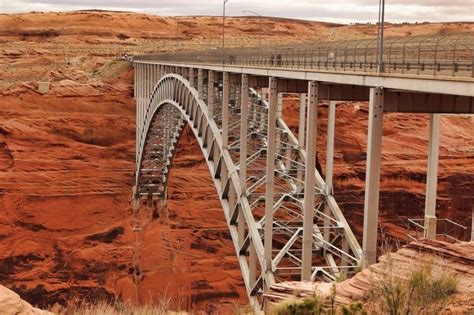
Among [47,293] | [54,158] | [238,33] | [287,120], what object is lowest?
[47,293]

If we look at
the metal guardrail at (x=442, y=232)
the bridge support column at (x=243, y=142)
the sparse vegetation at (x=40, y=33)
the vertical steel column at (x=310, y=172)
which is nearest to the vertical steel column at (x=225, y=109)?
the bridge support column at (x=243, y=142)

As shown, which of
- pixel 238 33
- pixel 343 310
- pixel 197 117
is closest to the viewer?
pixel 343 310

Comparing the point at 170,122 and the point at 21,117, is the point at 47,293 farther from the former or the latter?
the point at 21,117

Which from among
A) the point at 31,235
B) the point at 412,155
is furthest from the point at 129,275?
the point at 412,155

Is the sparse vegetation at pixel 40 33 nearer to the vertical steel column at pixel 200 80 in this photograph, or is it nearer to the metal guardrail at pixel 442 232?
the metal guardrail at pixel 442 232

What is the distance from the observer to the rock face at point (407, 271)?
8652 millimetres

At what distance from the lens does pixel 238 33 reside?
357 ft

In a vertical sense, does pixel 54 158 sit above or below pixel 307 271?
below

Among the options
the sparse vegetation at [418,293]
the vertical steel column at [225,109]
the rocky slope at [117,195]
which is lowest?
the rocky slope at [117,195]

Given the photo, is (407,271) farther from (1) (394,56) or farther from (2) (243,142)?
(2) (243,142)

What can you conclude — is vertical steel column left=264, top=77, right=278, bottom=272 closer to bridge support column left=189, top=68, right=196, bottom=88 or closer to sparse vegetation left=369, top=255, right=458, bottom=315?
sparse vegetation left=369, top=255, right=458, bottom=315

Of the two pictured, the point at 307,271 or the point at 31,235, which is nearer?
the point at 307,271

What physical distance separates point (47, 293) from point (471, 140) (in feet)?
101

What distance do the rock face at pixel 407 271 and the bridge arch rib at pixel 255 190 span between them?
15.4 ft
